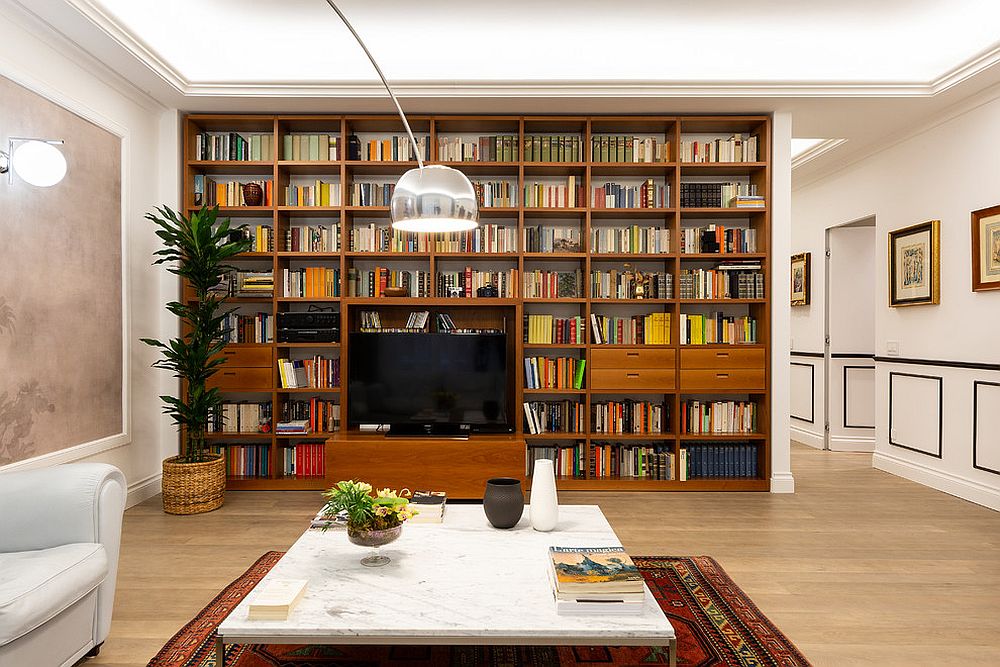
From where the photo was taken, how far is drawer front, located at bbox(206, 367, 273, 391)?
4688mm

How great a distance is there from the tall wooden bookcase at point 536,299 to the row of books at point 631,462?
1.8 inches

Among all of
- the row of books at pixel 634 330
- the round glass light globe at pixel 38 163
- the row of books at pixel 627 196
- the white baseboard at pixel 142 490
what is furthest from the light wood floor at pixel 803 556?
the row of books at pixel 627 196

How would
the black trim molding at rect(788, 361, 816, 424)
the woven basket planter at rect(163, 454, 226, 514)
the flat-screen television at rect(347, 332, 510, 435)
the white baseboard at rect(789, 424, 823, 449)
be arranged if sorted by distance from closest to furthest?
1. the woven basket planter at rect(163, 454, 226, 514)
2. the flat-screen television at rect(347, 332, 510, 435)
3. the white baseboard at rect(789, 424, 823, 449)
4. the black trim molding at rect(788, 361, 816, 424)

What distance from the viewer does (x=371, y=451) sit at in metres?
4.33

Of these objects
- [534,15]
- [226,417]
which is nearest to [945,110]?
[534,15]

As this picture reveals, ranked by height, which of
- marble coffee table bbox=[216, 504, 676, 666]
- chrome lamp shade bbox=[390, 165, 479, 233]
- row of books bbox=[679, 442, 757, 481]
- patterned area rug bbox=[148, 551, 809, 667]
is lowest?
patterned area rug bbox=[148, 551, 809, 667]

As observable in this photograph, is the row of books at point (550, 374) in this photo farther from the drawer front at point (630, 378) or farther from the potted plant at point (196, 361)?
the potted plant at point (196, 361)

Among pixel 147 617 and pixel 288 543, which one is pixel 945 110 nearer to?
pixel 288 543

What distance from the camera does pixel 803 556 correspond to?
3.38 m

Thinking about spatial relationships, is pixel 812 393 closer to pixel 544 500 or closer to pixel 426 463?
pixel 426 463

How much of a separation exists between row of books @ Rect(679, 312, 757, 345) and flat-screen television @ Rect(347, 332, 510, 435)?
134 cm

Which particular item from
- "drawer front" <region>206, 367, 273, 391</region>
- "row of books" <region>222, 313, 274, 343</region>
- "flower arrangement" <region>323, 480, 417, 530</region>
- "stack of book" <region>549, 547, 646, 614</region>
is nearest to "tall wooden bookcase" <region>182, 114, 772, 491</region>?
"drawer front" <region>206, 367, 273, 391</region>

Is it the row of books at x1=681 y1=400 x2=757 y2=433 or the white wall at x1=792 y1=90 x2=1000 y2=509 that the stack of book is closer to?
the row of books at x1=681 y1=400 x2=757 y2=433

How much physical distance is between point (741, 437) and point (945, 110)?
2.73 metres
